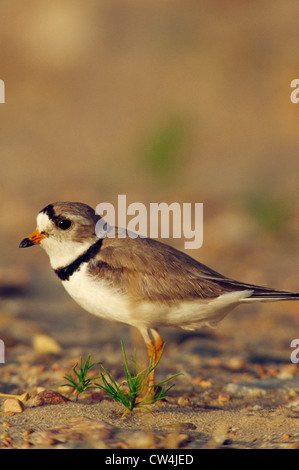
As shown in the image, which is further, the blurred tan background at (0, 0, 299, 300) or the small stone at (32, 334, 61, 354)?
the blurred tan background at (0, 0, 299, 300)

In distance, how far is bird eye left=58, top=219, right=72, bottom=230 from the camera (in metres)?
4.03

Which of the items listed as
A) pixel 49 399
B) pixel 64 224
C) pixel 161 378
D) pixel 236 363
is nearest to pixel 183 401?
pixel 161 378

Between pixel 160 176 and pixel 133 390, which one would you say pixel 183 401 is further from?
pixel 160 176

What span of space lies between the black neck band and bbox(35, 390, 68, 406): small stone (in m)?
0.67

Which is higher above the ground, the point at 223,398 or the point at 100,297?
the point at 100,297

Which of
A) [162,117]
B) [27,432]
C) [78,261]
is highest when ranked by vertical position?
[162,117]

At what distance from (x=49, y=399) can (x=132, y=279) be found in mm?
831

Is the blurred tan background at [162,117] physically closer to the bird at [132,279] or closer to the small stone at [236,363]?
the small stone at [236,363]

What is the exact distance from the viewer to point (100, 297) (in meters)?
3.83

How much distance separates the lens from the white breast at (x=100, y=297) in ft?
12.5

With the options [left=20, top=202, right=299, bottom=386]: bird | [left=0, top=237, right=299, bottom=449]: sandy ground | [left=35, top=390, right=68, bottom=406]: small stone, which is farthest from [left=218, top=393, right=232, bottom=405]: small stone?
[left=35, top=390, right=68, bottom=406]: small stone

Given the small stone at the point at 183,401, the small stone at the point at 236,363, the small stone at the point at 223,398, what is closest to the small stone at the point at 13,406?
the small stone at the point at 183,401

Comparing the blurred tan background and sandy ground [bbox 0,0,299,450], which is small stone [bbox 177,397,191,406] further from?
the blurred tan background

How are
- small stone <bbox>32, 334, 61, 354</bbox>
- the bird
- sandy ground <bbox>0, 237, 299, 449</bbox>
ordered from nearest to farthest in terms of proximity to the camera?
1. sandy ground <bbox>0, 237, 299, 449</bbox>
2. the bird
3. small stone <bbox>32, 334, 61, 354</bbox>
